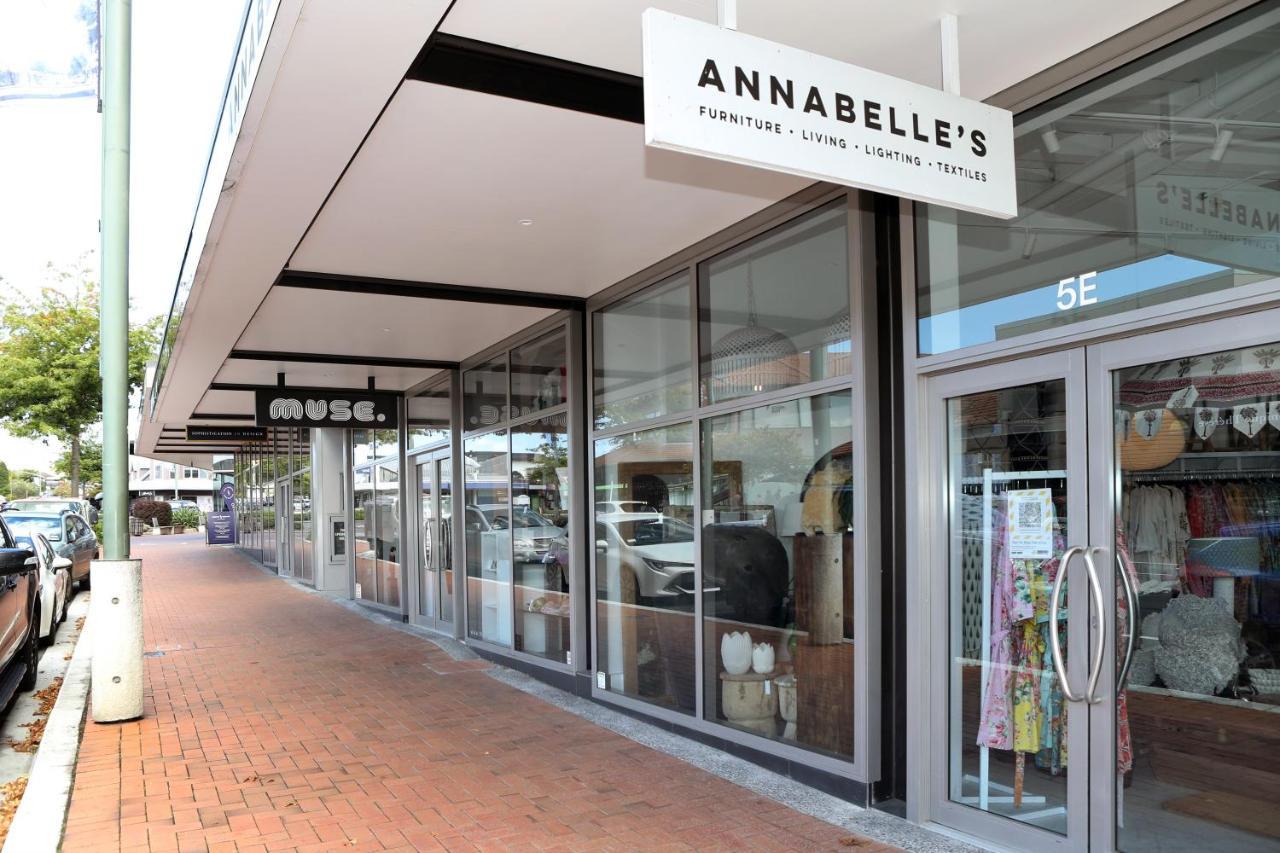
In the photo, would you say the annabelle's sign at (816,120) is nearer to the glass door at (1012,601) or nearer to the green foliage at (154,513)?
the glass door at (1012,601)

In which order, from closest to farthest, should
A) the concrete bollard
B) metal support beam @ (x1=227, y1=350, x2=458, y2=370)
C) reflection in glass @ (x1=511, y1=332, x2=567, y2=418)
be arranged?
the concrete bollard < reflection in glass @ (x1=511, y1=332, x2=567, y2=418) < metal support beam @ (x1=227, y1=350, x2=458, y2=370)

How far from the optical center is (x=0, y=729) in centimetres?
738

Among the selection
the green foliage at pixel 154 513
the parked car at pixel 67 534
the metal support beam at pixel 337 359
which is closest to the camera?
the metal support beam at pixel 337 359

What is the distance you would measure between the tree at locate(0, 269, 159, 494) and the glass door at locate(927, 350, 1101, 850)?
102 ft

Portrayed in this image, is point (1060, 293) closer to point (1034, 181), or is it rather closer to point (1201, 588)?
point (1034, 181)

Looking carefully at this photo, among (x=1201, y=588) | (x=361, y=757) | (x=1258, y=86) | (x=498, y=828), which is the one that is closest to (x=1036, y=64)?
(x=1258, y=86)

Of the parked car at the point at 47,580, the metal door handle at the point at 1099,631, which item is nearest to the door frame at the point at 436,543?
the parked car at the point at 47,580

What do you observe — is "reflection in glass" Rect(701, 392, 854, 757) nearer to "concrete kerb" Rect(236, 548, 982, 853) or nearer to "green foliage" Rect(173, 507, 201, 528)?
"concrete kerb" Rect(236, 548, 982, 853)

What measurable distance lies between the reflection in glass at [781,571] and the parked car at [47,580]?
7.40m

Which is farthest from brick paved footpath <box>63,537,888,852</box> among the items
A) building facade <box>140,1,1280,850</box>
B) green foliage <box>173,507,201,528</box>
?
green foliage <box>173,507,201,528</box>

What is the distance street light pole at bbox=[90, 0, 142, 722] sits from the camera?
6.89 meters

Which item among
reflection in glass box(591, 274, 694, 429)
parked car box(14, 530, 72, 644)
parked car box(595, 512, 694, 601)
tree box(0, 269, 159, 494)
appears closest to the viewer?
parked car box(595, 512, 694, 601)

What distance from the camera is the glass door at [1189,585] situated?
3.47 meters

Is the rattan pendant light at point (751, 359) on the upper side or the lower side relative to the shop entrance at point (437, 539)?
upper
